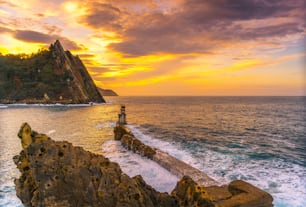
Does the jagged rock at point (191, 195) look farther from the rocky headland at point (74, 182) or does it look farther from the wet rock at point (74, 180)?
the wet rock at point (74, 180)

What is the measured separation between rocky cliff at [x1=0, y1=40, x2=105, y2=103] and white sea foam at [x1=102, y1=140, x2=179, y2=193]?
11117cm

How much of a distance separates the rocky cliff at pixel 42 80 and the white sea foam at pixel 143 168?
111 metres

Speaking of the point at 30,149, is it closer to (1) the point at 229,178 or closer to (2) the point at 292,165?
(1) the point at 229,178

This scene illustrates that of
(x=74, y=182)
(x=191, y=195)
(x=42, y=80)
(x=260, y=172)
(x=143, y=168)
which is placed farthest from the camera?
(x=42, y=80)

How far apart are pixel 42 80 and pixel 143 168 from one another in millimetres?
139044

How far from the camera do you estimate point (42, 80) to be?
136 metres

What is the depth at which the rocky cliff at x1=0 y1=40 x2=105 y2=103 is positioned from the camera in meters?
127

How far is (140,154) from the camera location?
17.6 metres

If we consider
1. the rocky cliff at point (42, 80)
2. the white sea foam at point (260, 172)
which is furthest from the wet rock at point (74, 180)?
the rocky cliff at point (42, 80)

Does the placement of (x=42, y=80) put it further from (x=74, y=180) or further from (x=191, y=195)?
(x=191, y=195)

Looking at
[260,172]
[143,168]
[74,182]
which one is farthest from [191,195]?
[260,172]

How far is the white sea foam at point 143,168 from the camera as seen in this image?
38.4 feet

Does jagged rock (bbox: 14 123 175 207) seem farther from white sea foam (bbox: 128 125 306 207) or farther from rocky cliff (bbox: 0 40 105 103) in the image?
rocky cliff (bbox: 0 40 105 103)

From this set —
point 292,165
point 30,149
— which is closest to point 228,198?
point 30,149
